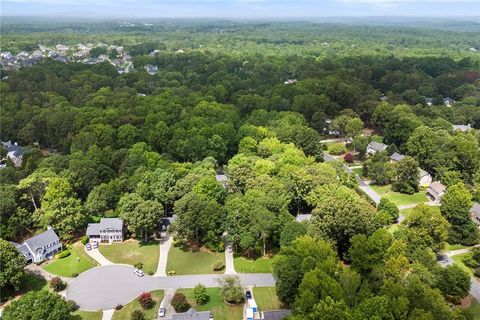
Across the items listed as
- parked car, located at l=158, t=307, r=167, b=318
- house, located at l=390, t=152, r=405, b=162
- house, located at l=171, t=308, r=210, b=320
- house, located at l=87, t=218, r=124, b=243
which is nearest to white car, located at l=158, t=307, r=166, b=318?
parked car, located at l=158, t=307, r=167, b=318

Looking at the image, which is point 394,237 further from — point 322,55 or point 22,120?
point 322,55

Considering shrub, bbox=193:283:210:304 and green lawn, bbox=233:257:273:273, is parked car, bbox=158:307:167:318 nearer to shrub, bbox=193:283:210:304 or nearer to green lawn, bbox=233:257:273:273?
shrub, bbox=193:283:210:304

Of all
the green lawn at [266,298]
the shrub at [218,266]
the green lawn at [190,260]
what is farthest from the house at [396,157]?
the shrub at [218,266]

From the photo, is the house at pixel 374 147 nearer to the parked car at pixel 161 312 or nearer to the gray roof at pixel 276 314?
the gray roof at pixel 276 314

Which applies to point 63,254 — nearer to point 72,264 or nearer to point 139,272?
point 72,264

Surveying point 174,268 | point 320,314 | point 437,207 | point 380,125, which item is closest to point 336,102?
point 380,125

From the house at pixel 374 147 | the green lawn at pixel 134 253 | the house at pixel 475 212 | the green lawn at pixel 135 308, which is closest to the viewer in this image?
the green lawn at pixel 135 308
